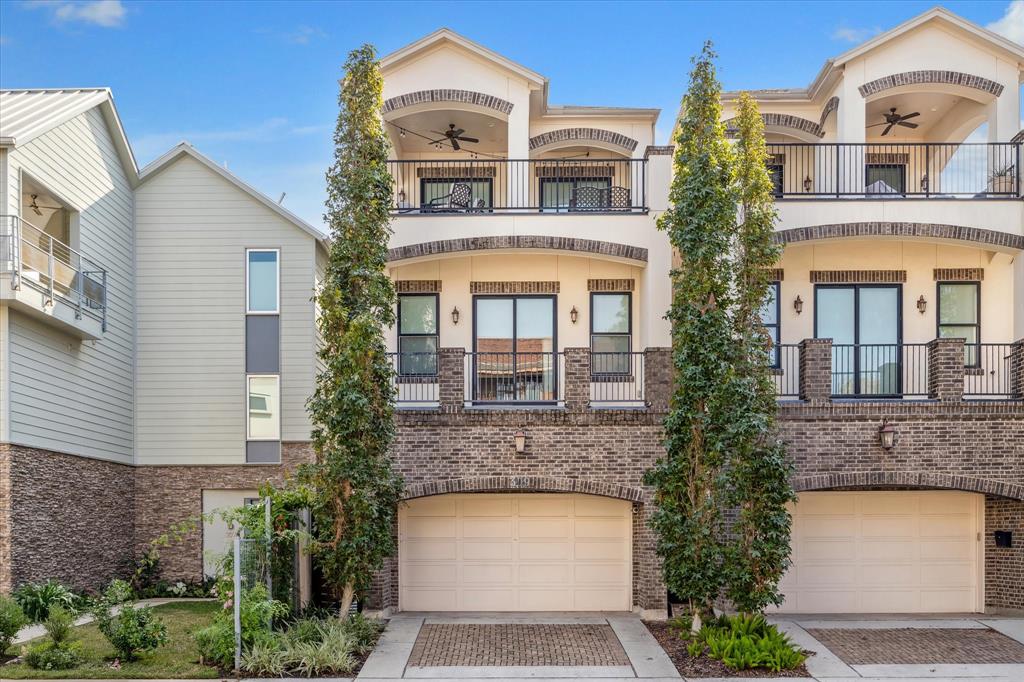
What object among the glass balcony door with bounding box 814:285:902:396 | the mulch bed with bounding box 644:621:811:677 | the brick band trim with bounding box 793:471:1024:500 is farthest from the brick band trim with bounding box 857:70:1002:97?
the mulch bed with bounding box 644:621:811:677

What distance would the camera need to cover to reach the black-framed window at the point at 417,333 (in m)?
16.4

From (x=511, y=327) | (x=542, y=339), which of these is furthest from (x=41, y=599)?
(x=542, y=339)

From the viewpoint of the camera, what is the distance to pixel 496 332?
16609 mm

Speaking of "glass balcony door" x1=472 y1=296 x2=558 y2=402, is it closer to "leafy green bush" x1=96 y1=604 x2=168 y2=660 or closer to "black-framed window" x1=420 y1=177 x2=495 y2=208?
"black-framed window" x1=420 y1=177 x2=495 y2=208

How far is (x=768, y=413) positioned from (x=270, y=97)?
36.7 ft

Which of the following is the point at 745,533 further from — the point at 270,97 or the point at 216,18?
the point at 216,18

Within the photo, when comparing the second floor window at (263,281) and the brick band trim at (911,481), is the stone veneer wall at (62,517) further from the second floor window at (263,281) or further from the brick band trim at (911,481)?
the brick band trim at (911,481)

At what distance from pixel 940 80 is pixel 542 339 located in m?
8.52

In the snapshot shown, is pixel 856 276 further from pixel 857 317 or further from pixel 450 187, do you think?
pixel 450 187

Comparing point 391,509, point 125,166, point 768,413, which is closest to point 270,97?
point 125,166

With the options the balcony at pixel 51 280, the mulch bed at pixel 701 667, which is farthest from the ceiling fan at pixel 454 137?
the mulch bed at pixel 701 667

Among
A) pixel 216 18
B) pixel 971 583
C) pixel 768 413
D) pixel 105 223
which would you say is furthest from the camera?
pixel 216 18

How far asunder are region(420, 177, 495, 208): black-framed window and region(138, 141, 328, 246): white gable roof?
2193mm

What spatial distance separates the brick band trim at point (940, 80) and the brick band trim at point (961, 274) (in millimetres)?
3160
